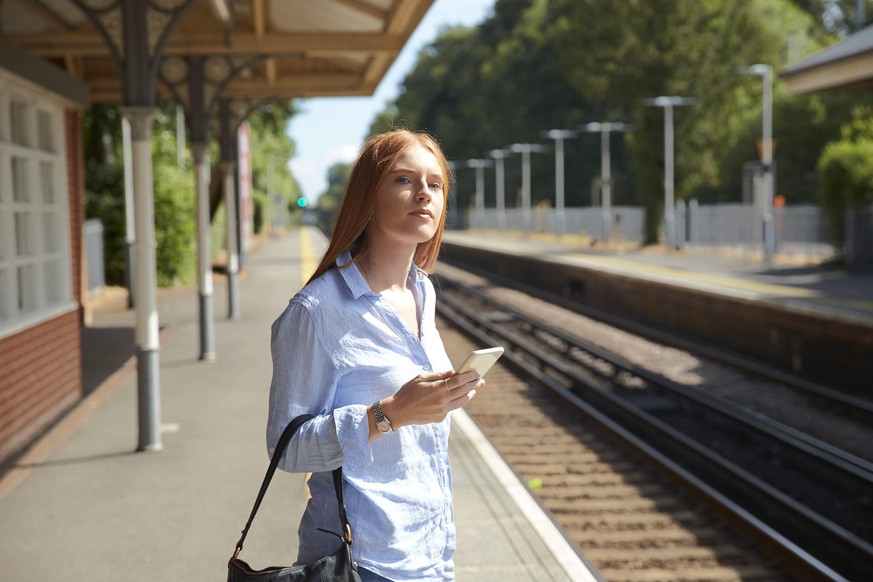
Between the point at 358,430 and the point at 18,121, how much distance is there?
24.3ft

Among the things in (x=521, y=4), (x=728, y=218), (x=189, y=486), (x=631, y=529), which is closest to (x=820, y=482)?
(x=631, y=529)

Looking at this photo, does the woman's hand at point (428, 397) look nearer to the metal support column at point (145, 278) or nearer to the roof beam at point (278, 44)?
the metal support column at point (145, 278)

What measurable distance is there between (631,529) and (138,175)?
423 cm

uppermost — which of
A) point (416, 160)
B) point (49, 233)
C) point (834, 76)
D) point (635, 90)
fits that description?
point (635, 90)

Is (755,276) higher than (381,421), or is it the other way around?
(381,421)

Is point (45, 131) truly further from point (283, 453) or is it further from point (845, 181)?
point (845, 181)

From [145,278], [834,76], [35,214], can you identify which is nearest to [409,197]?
[145,278]

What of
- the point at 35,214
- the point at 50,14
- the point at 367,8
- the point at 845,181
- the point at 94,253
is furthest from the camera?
the point at 845,181

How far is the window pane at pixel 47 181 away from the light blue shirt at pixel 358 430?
776 centimetres

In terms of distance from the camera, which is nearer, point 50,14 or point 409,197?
point 409,197

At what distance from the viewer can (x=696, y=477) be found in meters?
8.94

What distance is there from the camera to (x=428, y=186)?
2449 mm

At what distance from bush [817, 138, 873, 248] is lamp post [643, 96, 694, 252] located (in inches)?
377

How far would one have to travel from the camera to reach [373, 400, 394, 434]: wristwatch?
224 cm
